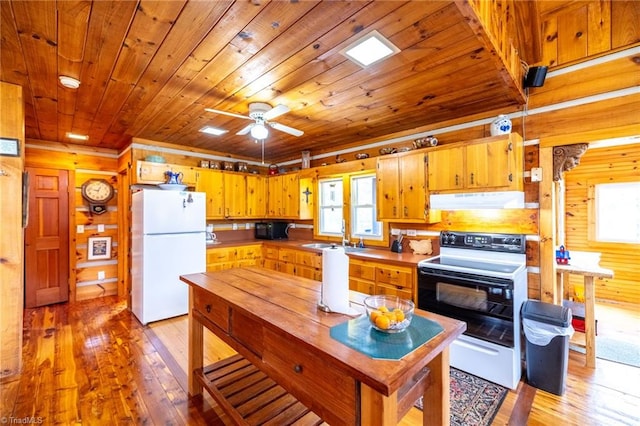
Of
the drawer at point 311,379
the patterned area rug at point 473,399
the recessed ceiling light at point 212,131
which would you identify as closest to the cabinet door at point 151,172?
the recessed ceiling light at point 212,131

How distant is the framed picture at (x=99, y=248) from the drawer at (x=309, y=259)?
3112 millimetres

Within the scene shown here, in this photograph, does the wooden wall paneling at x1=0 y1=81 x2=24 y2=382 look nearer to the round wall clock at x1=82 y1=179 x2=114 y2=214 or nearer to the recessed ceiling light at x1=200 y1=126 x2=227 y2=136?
the recessed ceiling light at x1=200 y1=126 x2=227 y2=136

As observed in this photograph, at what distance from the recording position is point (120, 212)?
176 inches

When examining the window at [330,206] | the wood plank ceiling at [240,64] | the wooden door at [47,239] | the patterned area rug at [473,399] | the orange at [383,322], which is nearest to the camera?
the orange at [383,322]

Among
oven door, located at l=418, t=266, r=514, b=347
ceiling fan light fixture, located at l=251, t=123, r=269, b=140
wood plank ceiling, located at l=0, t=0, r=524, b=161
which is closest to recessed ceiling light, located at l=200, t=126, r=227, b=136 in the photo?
wood plank ceiling, located at l=0, t=0, r=524, b=161

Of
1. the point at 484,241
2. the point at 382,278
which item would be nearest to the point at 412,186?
the point at 484,241

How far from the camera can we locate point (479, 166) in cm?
268

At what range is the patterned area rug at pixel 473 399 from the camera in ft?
6.13

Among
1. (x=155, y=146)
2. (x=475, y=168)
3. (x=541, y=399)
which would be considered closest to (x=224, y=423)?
(x=541, y=399)

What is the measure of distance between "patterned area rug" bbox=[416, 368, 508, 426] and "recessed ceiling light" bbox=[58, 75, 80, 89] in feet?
11.8

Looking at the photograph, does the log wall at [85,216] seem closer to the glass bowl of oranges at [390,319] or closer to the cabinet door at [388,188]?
the cabinet door at [388,188]

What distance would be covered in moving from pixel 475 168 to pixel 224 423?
9.53 ft

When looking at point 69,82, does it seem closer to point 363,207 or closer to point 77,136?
point 77,136

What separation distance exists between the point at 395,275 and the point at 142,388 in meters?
2.39
